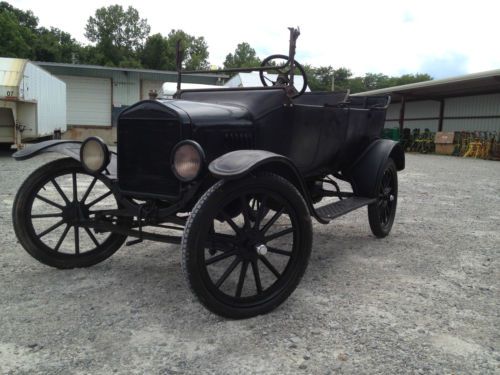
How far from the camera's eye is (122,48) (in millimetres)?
56594

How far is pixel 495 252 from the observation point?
13.6 ft

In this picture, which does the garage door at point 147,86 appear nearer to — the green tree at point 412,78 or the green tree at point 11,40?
the green tree at point 11,40

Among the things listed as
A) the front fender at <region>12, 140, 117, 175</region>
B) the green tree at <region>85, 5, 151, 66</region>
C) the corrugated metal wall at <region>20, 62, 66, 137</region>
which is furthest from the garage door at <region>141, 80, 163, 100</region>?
the green tree at <region>85, 5, 151, 66</region>

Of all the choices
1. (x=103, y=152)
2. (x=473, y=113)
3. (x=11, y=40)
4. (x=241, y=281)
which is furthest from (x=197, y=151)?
(x=11, y=40)

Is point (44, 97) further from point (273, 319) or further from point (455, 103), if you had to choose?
point (455, 103)

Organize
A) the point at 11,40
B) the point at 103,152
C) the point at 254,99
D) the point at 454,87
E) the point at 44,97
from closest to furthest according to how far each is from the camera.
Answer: the point at 103,152, the point at 254,99, the point at 44,97, the point at 454,87, the point at 11,40

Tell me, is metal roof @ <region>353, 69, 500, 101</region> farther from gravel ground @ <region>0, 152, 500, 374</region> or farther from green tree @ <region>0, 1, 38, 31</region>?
green tree @ <region>0, 1, 38, 31</region>

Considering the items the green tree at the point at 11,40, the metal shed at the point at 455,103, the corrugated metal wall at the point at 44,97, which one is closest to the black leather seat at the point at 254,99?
the corrugated metal wall at the point at 44,97

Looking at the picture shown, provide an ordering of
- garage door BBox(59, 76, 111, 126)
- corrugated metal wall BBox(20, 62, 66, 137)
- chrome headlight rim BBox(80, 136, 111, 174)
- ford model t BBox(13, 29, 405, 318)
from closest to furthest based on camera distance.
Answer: ford model t BBox(13, 29, 405, 318), chrome headlight rim BBox(80, 136, 111, 174), corrugated metal wall BBox(20, 62, 66, 137), garage door BBox(59, 76, 111, 126)

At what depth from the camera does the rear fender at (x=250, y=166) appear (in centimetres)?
235

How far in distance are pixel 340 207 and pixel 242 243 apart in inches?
59.1

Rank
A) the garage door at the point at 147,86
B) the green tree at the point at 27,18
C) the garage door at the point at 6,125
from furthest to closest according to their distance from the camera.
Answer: the green tree at the point at 27,18 < the garage door at the point at 147,86 < the garage door at the point at 6,125

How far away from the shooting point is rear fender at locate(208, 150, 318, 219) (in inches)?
92.7

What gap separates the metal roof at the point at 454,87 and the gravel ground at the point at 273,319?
15.2 meters
